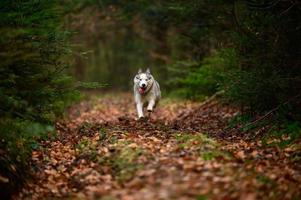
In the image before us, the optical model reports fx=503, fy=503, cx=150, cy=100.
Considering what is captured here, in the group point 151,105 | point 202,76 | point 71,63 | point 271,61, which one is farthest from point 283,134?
point 202,76

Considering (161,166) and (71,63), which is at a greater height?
(71,63)

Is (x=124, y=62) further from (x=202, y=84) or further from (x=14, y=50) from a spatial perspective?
(x=14, y=50)

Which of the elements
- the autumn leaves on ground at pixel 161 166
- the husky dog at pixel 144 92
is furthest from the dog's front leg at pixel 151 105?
the autumn leaves on ground at pixel 161 166

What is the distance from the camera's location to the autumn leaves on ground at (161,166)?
7426mm

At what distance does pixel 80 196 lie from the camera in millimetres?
7914

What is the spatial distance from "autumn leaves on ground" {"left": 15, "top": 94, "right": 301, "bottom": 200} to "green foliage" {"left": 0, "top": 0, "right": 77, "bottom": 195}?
550 mm

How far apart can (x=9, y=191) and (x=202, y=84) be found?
1268 centimetres

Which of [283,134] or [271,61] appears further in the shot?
[271,61]

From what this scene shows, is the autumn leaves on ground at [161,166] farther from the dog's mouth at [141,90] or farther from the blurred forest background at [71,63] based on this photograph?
the dog's mouth at [141,90]

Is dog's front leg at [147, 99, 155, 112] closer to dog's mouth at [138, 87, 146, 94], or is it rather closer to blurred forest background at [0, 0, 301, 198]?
dog's mouth at [138, 87, 146, 94]

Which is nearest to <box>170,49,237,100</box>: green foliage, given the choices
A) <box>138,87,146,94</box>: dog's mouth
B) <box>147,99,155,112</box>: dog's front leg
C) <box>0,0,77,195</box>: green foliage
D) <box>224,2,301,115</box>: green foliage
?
<box>147,99,155,112</box>: dog's front leg

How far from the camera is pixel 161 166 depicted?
325 inches

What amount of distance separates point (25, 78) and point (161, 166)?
12.0 ft

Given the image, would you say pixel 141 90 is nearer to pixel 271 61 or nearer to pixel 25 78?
pixel 271 61
